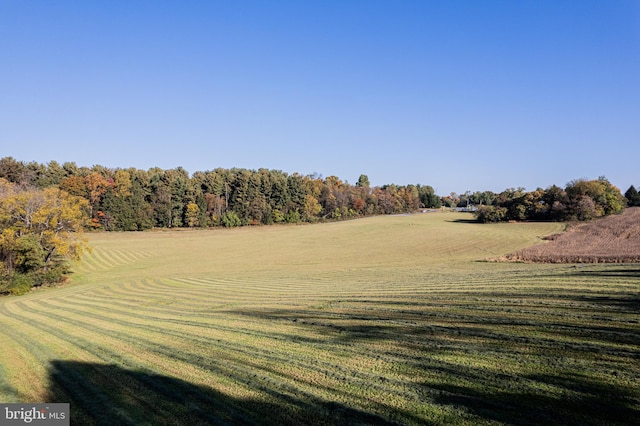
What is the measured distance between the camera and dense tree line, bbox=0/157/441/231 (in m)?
92.4

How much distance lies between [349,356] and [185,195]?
100356 millimetres

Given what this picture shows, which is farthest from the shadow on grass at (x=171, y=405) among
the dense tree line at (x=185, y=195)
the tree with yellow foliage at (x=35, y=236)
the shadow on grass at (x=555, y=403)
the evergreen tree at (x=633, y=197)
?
the evergreen tree at (x=633, y=197)

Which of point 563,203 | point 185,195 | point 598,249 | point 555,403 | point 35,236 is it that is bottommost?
point 555,403

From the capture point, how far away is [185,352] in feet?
41.4

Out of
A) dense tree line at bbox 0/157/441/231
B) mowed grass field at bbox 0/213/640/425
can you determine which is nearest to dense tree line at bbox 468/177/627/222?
dense tree line at bbox 0/157/441/231

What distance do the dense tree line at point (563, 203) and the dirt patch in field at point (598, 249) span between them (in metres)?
24.1

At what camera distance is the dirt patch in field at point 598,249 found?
29478 mm

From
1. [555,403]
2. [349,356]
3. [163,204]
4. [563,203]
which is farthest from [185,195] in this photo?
[555,403]

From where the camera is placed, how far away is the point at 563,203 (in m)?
79.1

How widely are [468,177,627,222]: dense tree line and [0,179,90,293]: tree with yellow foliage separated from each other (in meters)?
86.0

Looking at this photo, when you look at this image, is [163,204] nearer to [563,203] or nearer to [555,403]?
[563,203]

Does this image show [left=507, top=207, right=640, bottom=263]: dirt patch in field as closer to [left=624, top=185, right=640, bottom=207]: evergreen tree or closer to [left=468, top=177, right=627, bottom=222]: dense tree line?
[left=468, top=177, right=627, bottom=222]: dense tree line

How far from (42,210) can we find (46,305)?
647 inches

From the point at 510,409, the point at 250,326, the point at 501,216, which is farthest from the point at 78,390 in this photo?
the point at 501,216
